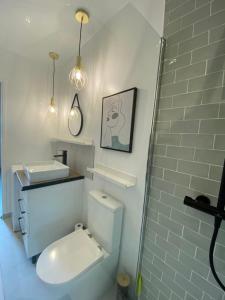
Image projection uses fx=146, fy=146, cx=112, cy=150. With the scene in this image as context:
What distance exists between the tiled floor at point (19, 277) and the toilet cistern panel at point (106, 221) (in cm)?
46

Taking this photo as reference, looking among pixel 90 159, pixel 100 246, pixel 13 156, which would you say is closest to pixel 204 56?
pixel 90 159

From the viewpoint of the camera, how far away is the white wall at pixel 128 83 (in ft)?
3.70

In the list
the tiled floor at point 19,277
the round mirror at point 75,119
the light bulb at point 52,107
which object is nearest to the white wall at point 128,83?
the round mirror at point 75,119

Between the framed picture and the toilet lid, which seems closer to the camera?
the toilet lid

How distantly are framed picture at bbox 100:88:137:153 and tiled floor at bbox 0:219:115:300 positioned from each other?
1.16 meters

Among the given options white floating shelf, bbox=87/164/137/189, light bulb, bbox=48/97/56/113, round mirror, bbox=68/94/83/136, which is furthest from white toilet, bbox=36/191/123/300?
light bulb, bbox=48/97/56/113

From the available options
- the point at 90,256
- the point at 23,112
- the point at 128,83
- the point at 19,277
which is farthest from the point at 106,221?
the point at 23,112

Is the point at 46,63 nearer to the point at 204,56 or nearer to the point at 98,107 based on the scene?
the point at 98,107

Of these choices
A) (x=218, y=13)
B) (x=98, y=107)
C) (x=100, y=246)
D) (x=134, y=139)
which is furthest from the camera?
(x=98, y=107)

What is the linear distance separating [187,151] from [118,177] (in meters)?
0.67

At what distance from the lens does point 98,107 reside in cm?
164

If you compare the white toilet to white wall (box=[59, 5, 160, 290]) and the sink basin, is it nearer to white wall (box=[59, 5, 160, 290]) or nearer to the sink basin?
white wall (box=[59, 5, 160, 290])

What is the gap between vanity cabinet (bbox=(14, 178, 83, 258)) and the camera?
1.52 metres

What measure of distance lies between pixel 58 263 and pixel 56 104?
2.24 m
